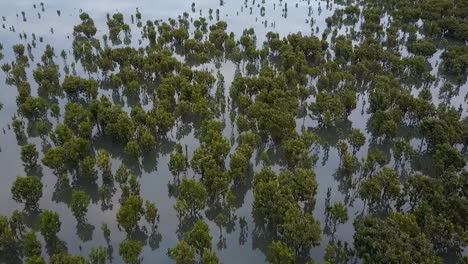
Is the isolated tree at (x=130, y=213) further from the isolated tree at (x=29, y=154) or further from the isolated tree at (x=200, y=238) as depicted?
the isolated tree at (x=29, y=154)

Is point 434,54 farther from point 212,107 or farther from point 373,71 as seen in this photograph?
point 212,107

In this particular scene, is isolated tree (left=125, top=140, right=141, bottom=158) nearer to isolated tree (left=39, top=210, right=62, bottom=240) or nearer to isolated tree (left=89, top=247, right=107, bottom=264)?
isolated tree (left=39, top=210, right=62, bottom=240)

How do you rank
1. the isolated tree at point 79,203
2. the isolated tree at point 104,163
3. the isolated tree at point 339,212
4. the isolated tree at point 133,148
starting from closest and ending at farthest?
the isolated tree at point 339,212
the isolated tree at point 79,203
the isolated tree at point 104,163
the isolated tree at point 133,148

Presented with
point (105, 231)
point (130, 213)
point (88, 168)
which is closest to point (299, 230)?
point (130, 213)

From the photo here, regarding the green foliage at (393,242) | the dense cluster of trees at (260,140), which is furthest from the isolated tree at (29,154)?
the green foliage at (393,242)

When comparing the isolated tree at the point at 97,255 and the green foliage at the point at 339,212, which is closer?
the isolated tree at the point at 97,255


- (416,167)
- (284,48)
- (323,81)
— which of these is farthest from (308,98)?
(416,167)
